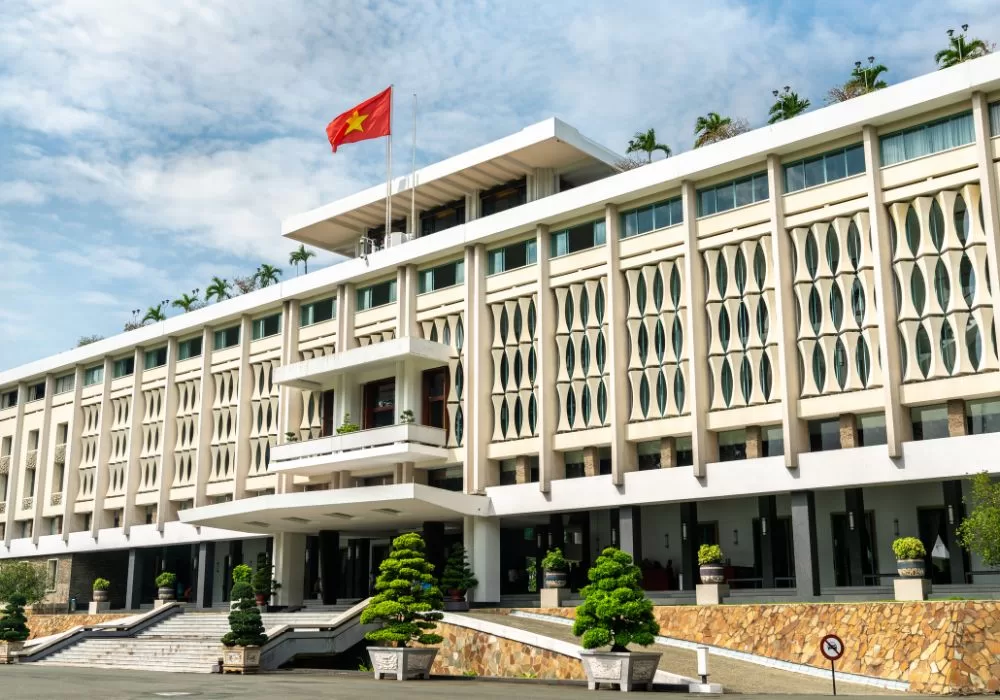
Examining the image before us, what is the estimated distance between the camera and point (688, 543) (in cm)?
3728

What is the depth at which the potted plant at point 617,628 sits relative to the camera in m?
25.1

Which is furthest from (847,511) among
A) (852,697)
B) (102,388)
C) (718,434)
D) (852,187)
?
(102,388)

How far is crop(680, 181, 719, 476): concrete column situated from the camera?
1417 inches

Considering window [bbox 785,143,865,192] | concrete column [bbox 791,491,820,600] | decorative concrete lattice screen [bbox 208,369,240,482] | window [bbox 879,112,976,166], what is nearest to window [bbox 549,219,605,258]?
window [bbox 785,143,865,192]

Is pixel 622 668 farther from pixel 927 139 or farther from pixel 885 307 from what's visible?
pixel 927 139

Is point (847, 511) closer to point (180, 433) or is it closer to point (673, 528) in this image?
point (673, 528)

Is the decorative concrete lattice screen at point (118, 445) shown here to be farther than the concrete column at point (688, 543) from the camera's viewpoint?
Yes

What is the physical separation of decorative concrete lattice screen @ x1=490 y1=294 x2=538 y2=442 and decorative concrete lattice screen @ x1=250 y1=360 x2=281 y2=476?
1326cm

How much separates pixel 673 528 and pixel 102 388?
3675cm

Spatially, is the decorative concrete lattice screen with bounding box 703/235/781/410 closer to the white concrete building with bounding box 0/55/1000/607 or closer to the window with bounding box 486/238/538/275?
the white concrete building with bounding box 0/55/1000/607

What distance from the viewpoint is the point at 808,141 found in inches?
1364

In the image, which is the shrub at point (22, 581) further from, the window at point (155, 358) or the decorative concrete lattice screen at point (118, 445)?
the window at point (155, 358)

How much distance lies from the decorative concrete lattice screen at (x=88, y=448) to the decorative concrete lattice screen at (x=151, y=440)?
4173 mm

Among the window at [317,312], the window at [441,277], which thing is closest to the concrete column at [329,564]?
the window at [317,312]
